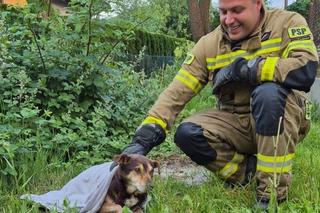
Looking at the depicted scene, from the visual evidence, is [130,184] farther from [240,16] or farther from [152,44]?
[152,44]

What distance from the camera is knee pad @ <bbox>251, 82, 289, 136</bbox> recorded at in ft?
10.1

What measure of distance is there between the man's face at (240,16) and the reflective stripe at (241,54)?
109 mm

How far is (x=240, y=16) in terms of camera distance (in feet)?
11.2

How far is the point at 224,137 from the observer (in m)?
3.61

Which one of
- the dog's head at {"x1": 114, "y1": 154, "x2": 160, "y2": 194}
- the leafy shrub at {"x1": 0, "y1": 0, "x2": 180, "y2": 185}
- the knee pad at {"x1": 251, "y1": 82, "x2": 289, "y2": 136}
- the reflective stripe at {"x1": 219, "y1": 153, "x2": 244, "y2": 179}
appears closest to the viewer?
the dog's head at {"x1": 114, "y1": 154, "x2": 160, "y2": 194}

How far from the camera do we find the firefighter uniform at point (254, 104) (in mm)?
3119

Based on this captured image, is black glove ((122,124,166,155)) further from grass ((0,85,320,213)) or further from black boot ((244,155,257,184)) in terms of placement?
black boot ((244,155,257,184))

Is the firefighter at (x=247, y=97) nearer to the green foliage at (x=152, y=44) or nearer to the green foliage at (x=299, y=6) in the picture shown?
the green foliage at (x=152, y=44)

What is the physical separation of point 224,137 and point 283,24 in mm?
842

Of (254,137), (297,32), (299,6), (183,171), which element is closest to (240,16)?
(297,32)

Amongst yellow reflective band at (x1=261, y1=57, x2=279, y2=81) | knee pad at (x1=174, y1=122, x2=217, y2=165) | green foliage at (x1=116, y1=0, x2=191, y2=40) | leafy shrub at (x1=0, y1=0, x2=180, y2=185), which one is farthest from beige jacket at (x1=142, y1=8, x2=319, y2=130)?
green foliage at (x1=116, y1=0, x2=191, y2=40)

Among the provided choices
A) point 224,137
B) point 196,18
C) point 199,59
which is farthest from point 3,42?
point 196,18

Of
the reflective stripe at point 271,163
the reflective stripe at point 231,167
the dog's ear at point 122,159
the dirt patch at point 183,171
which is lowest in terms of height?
the dirt patch at point 183,171

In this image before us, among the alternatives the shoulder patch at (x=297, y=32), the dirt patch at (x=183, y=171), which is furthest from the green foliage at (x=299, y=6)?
the shoulder patch at (x=297, y=32)
